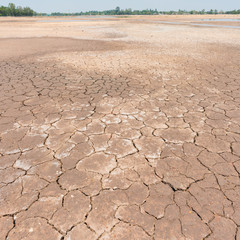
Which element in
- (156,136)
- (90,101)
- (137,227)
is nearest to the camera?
(137,227)

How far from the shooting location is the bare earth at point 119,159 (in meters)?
1.65

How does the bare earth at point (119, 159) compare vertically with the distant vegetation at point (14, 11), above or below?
below

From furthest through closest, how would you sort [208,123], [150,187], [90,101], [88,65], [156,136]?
1. [88,65]
2. [90,101]
3. [208,123]
4. [156,136]
5. [150,187]

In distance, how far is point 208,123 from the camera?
10.4ft

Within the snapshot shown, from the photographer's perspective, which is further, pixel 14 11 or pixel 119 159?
pixel 14 11

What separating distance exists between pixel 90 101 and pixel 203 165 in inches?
102

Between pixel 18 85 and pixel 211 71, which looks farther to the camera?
pixel 211 71

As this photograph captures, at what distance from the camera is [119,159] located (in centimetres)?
239

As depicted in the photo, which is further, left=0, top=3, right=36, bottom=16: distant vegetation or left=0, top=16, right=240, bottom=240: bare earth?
left=0, top=3, right=36, bottom=16: distant vegetation

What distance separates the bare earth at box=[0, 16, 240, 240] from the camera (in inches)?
64.9

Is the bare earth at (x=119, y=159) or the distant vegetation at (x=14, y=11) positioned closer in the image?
the bare earth at (x=119, y=159)

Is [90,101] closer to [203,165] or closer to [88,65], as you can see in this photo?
[203,165]

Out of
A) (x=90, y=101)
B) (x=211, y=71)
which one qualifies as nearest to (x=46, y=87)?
(x=90, y=101)

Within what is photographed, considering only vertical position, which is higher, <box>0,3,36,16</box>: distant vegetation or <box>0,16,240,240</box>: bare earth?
<box>0,3,36,16</box>: distant vegetation
